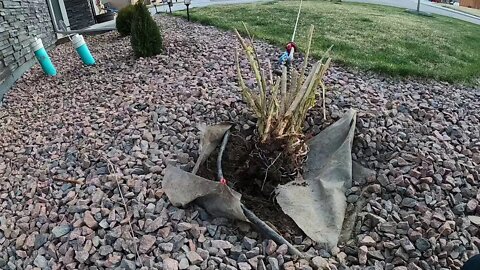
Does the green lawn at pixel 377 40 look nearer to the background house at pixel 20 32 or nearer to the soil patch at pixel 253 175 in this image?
the soil patch at pixel 253 175

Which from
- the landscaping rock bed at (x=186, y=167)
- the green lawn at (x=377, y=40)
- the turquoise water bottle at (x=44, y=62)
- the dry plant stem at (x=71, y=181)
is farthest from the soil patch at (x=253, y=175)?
the turquoise water bottle at (x=44, y=62)

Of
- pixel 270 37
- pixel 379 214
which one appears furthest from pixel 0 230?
pixel 270 37

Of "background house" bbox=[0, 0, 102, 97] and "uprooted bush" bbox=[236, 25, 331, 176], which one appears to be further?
"background house" bbox=[0, 0, 102, 97]

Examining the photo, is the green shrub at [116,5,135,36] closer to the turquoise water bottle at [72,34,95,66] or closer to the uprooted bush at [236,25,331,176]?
the turquoise water bottle at [72,34,95,66]

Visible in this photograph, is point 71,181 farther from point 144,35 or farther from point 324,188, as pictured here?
point 144,35

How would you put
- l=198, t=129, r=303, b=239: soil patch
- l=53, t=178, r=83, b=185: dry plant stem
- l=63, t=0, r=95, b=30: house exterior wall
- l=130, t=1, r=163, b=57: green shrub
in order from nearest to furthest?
l=198, t=129, r=303, b=239: soil patch < l=53, t=178, r=83, b=185: dry plant stem < l=130, t=1, r=163, b=57: green shrub < l=63, t=0, r=95, b=30: house exterior wall

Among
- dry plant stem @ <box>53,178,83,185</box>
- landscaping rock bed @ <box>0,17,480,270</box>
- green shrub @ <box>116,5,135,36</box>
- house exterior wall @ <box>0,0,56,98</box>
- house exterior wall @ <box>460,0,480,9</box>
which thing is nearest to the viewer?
landscaping rock bed @ <box>0,17,480,270</box>

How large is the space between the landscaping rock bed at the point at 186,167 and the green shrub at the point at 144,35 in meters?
0.69

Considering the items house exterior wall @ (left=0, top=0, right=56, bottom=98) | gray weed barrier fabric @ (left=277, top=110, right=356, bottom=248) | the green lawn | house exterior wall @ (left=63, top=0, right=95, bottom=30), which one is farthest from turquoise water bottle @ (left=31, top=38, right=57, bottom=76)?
house exterior wall @ (left=63, top=0, right=95, bottom=30)

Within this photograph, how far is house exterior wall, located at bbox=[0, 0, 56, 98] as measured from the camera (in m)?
4.89

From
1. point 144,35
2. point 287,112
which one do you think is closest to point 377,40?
point 144,35

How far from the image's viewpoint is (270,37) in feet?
18.0

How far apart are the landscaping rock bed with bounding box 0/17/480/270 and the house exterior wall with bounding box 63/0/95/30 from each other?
5.53 metres

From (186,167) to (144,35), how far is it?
267cm
